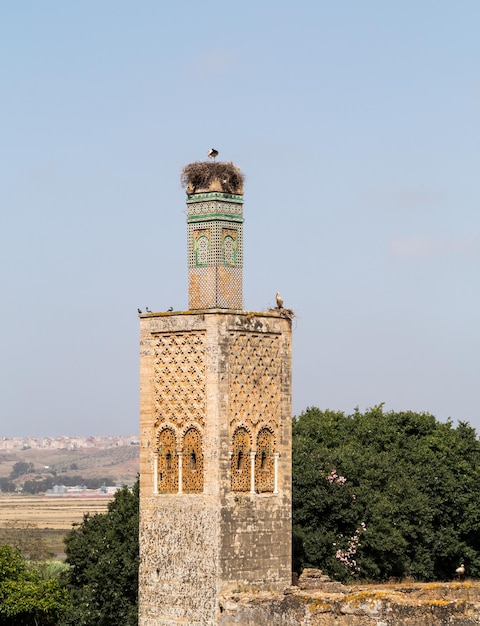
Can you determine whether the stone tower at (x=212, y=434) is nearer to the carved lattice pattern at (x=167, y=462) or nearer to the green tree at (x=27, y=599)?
the carved lattice pattern at (x=167, y=462)

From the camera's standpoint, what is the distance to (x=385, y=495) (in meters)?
40.7

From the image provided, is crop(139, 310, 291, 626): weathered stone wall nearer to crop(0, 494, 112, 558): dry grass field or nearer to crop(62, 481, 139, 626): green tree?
crop(62, 481, 139, 626): green tree

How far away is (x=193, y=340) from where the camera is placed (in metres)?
29.3

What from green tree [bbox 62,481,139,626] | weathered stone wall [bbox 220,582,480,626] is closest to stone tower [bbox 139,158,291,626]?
weathered stone wall [bbox 220,582,480,626]

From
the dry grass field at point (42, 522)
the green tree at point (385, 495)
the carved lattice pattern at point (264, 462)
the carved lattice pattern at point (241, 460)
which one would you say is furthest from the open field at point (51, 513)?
the carved lattice pattern at point (241, 460)

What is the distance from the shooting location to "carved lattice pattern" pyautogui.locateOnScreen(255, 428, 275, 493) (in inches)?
1161

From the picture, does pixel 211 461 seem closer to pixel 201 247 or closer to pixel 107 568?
pixel 201 247

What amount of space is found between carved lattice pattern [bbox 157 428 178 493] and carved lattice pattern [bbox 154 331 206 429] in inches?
12.1

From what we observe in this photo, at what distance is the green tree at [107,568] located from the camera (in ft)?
118

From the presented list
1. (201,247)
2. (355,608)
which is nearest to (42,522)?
(201,247)

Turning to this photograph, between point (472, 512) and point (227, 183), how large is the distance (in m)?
19.6

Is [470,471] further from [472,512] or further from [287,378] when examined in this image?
[287,378]

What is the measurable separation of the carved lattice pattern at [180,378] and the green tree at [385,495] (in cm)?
857

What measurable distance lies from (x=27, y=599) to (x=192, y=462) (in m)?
11.6
